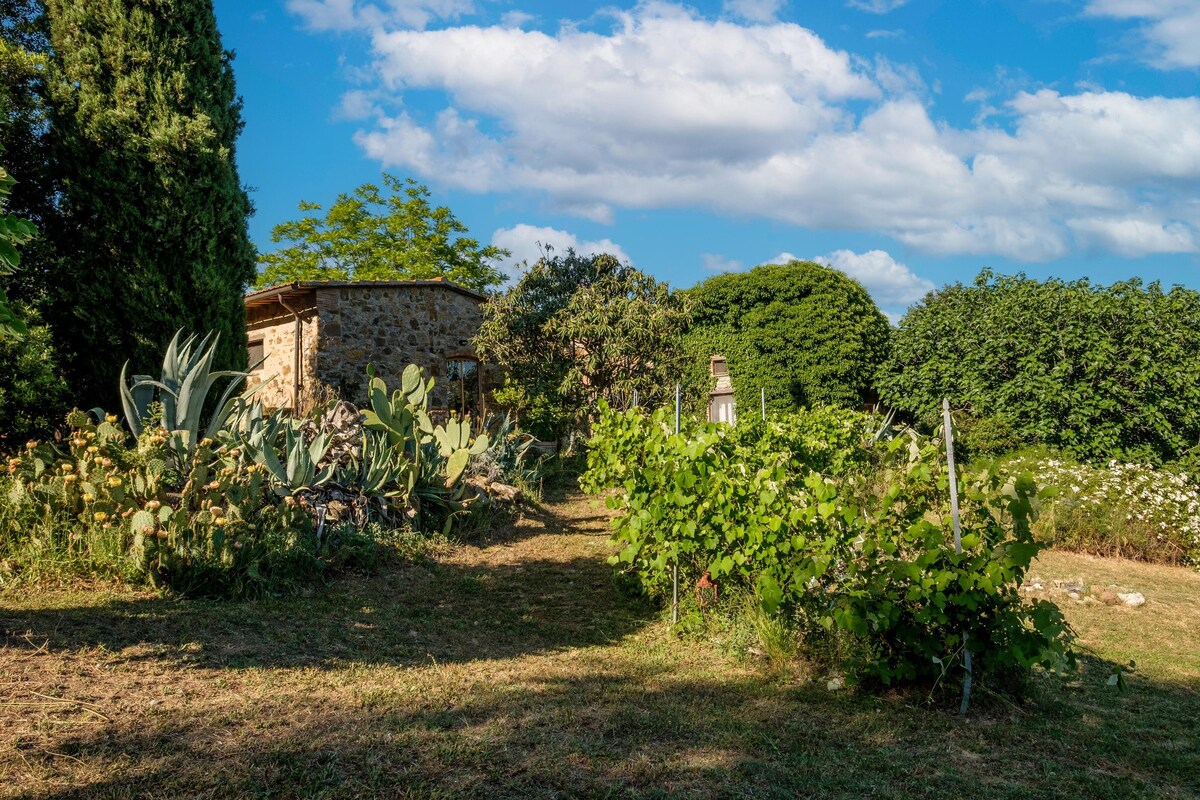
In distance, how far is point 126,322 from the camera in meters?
9.34

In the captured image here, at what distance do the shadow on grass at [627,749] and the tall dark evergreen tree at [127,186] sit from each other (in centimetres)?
728

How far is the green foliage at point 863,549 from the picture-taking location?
13.0 feet

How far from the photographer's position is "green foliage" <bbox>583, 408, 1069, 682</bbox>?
3.97 metres

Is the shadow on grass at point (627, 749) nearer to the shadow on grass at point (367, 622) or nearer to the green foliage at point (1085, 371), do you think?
the shadow on grass at point (367, 622)

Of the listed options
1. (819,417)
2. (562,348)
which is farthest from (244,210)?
(819,417)

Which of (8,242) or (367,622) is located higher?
(8,242)

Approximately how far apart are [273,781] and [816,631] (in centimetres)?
310

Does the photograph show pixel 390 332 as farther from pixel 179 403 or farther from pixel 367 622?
pixel 367 622

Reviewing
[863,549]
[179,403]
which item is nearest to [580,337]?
[179,403]

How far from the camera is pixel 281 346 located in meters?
15.4

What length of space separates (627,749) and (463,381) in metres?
13.0

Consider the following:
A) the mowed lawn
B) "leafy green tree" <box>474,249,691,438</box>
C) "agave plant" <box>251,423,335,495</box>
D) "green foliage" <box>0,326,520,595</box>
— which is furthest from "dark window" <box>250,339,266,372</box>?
the mowed lawn

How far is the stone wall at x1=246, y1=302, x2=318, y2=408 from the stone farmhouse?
2 cm

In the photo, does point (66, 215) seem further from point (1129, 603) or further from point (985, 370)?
A: point (985, 370)
